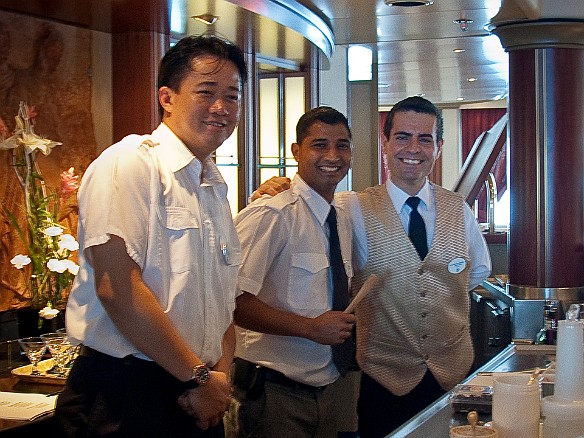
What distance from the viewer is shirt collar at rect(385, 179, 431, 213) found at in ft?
10.6

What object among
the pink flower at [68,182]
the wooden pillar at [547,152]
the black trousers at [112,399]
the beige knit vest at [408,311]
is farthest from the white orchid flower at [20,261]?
the wooden pillar at [547,152]

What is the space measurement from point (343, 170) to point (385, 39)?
2.86 metres

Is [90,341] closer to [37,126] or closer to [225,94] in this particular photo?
[225,94]

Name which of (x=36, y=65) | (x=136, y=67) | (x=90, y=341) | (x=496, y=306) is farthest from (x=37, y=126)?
(x=496, y=306)

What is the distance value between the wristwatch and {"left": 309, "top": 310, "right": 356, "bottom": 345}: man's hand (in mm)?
617

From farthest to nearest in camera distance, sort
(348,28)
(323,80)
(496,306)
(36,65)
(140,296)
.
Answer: (323,80) < (348,28) < (496,306) < (36,65) < (140,296)

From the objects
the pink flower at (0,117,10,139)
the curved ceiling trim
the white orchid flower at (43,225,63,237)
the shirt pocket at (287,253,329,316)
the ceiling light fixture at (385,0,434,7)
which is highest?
the ceiling light fixture at (385,0,434,7)

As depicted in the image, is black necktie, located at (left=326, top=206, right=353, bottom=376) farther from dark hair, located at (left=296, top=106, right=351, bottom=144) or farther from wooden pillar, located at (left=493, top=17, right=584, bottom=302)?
wooden pillar, located at (left=493, top=17, right=584, bottom=302)

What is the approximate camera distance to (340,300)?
2979mm

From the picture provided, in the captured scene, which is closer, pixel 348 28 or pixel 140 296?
pixel 140 296

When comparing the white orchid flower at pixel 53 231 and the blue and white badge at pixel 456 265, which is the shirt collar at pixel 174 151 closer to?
the blue and white badge at pixel 456 265

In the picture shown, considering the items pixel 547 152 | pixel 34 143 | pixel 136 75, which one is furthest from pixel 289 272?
pixel 547 152

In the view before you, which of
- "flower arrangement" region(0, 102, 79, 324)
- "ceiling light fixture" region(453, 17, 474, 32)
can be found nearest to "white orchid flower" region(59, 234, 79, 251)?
"flower arrangement" region(0, 102, 79, 324)

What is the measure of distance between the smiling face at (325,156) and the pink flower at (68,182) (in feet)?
3.59
